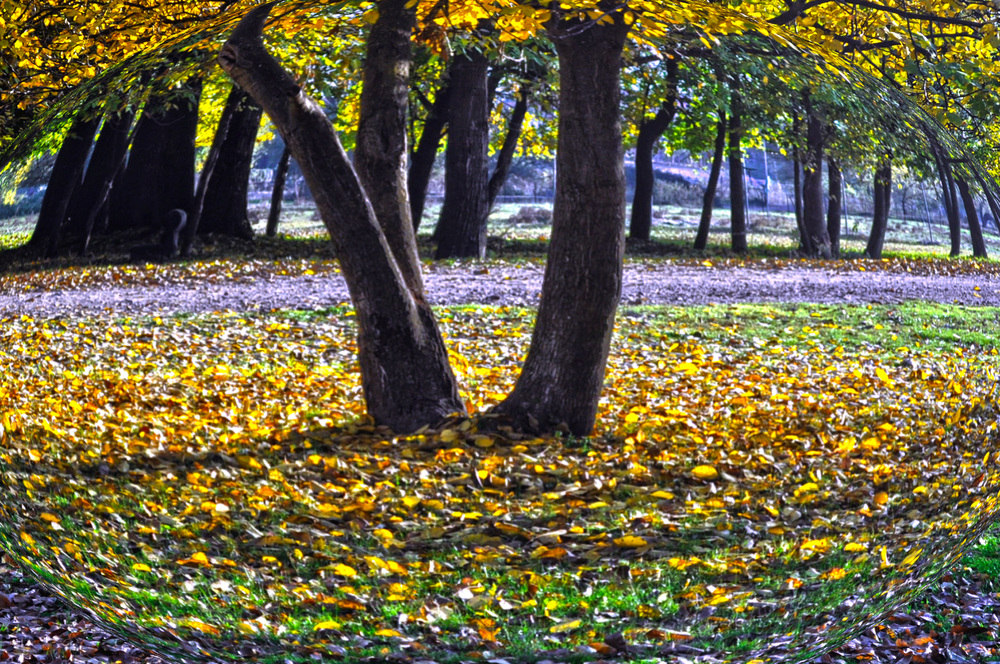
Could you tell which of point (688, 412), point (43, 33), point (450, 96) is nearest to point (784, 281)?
point (688, 412)

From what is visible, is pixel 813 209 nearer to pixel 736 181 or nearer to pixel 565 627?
pixel 736 181

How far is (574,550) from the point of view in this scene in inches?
91.0

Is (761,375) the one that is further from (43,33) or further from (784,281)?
(43,33)

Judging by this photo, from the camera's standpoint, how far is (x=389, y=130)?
2.96m

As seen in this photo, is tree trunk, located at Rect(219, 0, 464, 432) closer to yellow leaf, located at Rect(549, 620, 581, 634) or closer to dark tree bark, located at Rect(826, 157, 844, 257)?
yellow leaf, located at Rect(549, 620, 581, 634)

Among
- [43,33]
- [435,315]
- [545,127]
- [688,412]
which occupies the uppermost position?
[43,33]

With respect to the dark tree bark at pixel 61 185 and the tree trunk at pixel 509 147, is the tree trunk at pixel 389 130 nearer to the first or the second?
the tree trunk at pixel 509 147

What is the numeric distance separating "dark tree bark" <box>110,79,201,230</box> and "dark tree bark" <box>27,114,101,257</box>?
0.42 ft

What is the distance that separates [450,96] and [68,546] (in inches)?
69.3

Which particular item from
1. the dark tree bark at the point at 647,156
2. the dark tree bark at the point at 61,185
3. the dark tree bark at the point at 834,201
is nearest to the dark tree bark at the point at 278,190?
the dark tree bark at the point at 61,185

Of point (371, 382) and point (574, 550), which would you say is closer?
point (574, 550)

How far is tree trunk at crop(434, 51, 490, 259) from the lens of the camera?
10.7 ft

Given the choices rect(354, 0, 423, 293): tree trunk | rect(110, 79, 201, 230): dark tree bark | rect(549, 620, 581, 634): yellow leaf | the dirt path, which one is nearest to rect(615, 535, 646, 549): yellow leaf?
rect(549, 620, 581, 634): yellow leaf

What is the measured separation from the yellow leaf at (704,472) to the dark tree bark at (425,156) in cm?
133
